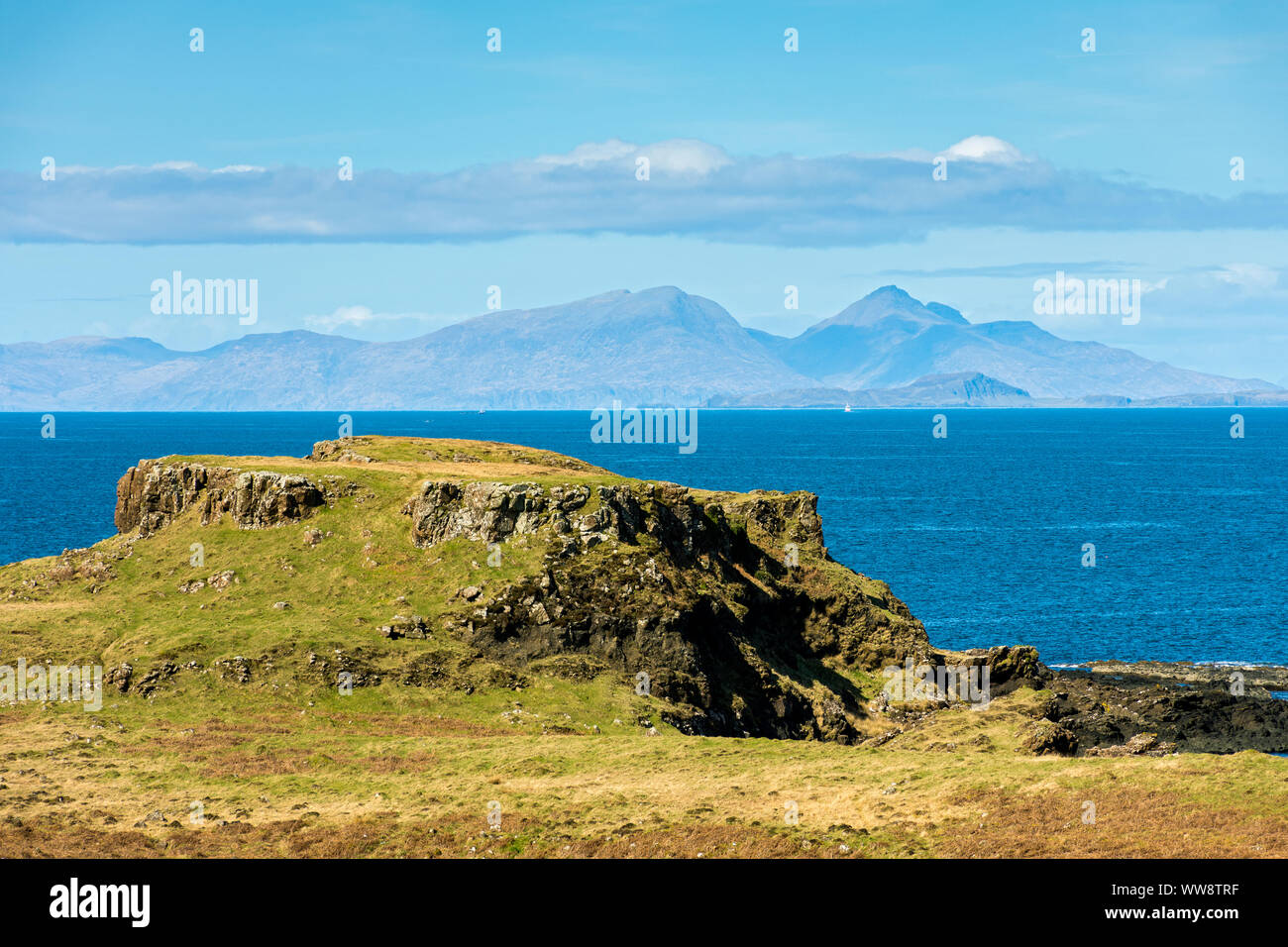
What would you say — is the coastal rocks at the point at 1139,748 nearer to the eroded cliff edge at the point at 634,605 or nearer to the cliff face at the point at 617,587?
the eroded cliff edge at the point at 634,605

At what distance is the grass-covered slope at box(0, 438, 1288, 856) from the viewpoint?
41.3 metres

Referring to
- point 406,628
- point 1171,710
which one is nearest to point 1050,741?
point 1171,710

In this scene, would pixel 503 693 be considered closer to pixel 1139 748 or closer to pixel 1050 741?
pixel 1050 741

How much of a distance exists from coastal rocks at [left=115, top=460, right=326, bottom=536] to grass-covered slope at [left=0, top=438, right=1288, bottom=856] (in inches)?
6.7

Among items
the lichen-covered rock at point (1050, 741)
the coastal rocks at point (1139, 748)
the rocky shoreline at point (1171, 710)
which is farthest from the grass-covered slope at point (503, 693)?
the coastal rocks at point (1139, 748)

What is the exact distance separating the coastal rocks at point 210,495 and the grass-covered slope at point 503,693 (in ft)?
0.55

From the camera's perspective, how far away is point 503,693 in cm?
5872

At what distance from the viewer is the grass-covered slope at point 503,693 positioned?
136ft

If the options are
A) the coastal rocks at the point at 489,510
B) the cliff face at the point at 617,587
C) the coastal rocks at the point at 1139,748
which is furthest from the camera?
the coastal rocks at the point at 489,510
